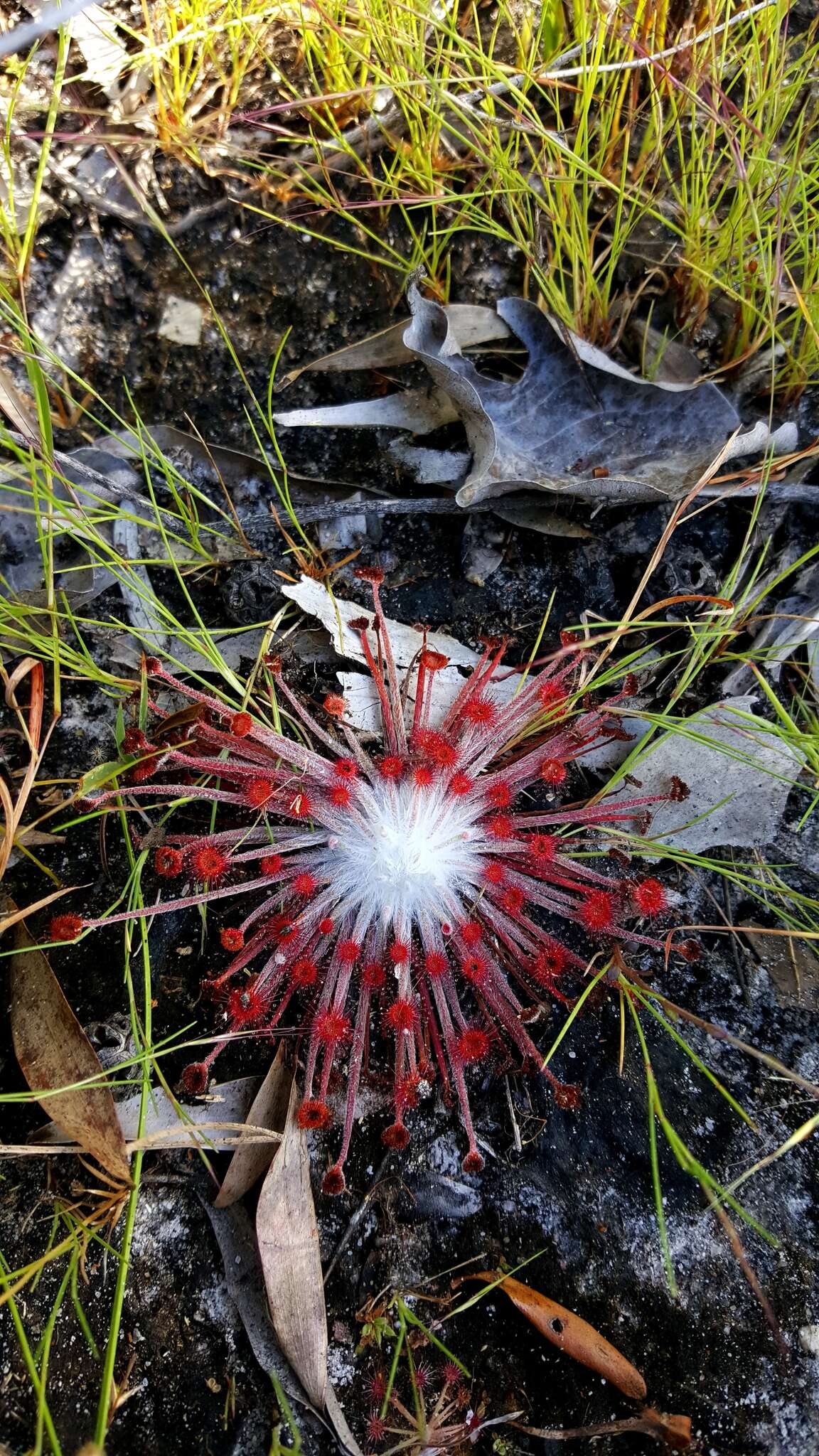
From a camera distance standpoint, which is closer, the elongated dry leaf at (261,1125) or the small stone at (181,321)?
the elongated dry leaf at (261,1125)

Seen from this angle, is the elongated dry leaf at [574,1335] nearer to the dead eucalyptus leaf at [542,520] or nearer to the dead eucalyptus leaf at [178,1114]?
the dead eucalyptus leaf at [178,1114]

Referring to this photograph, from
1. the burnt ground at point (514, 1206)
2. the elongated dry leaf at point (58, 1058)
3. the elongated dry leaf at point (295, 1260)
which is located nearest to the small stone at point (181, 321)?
the burnt ground at point (514, 1206)

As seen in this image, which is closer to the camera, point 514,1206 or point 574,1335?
point 574,1335

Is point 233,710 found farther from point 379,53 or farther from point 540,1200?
point 379,53

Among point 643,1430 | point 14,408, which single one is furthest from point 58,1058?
point 14,408

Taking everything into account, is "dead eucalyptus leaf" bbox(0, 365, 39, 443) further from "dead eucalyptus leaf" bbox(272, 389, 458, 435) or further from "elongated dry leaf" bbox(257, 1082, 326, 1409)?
"elongated dry leaf" bbox(257, 1082, 326, 1409)

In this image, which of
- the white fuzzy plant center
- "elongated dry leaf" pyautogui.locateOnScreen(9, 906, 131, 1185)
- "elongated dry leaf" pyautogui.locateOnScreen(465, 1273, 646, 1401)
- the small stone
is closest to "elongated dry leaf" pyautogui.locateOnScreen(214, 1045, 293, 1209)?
"elongated dry leaf" pyautogui.locateOnScreen(9, 906, 131, 1185)

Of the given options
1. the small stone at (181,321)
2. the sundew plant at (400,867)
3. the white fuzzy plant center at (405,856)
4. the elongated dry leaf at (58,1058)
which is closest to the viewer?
the elongated dry leaf at (58,1058)

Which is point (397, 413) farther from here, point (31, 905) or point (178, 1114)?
point (178, 1114)
